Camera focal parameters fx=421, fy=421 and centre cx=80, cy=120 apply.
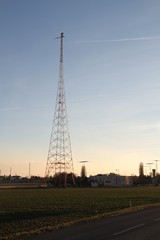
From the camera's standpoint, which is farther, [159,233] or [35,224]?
[35,224]

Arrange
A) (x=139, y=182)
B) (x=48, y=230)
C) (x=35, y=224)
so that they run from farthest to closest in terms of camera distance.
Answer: (x=139, y=182)
(x=35, y=224)
(x=48, y=230)

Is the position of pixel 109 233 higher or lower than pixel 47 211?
lower

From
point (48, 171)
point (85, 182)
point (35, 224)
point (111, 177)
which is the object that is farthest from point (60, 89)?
point (111, 177)

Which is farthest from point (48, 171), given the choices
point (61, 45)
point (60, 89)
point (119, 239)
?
point (119, 239)

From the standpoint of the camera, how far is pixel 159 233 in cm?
1778

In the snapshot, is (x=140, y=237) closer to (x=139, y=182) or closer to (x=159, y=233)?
(x=159, y=233)

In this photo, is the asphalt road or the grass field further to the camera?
the grass field

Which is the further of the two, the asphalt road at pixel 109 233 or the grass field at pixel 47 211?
the grass field at pixel 47 211

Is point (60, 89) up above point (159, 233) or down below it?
above

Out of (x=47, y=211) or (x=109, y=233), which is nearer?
(x=109, y=233)

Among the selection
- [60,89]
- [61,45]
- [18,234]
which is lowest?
[18,234]

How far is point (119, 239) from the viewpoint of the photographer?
1589 cm

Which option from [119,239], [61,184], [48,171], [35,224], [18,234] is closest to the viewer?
[119,239]

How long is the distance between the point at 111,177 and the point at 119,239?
184616mm
